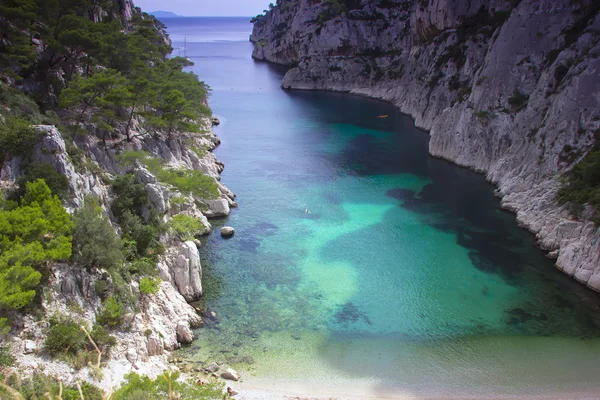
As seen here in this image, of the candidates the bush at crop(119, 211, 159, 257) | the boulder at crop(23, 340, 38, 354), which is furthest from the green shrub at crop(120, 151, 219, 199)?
the boulder at crop(23, 340, 38, 354)

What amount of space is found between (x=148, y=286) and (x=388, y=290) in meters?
14.4

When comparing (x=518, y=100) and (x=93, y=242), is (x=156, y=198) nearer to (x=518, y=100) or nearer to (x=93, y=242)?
(x=93, y=242)

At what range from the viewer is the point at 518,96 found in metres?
47.4

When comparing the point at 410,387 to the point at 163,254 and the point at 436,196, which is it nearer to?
the point at 163,254

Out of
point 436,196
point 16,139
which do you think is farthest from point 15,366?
point 436,196

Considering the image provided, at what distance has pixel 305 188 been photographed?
4688cm

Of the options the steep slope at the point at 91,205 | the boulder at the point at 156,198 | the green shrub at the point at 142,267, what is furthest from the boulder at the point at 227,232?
the green shrub at the point at 142,267

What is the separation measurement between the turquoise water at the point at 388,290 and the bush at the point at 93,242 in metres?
6.03

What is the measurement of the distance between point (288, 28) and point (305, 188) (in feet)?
313

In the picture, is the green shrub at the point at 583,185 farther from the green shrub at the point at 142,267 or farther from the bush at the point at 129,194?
the bush at the point at 129,194

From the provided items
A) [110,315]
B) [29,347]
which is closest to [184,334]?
[110,315]

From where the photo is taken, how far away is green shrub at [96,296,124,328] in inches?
817

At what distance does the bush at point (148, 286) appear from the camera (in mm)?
23469

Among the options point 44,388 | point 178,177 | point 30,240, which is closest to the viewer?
point 44,388
